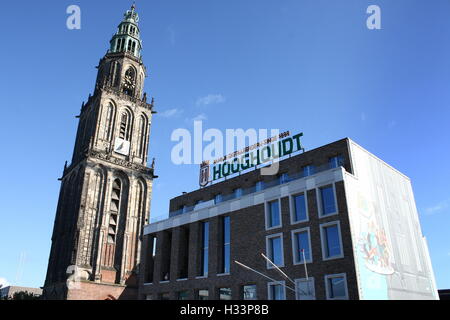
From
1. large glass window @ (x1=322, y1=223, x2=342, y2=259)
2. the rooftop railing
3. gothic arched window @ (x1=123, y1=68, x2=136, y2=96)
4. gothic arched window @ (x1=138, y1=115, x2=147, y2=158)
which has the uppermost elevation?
gothic arched window @ (x1=123, y1=68, x2=136, y2=96)

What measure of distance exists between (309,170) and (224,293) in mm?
17556

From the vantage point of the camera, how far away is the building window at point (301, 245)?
38.9 m

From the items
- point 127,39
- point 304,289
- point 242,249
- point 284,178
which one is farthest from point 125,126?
point 304,289

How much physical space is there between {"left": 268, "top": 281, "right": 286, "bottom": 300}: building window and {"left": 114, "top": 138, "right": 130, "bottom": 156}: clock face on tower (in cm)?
4666

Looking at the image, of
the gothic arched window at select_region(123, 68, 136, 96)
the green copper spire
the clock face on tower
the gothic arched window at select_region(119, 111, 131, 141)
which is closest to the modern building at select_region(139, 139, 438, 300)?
the clock face on tower

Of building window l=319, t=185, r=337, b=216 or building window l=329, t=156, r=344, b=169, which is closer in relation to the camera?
building window l=319, t=185, r=337, b=216

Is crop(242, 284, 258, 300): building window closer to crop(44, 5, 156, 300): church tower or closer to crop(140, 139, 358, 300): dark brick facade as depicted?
crop(140, 139, 358, 300): dark brick facade

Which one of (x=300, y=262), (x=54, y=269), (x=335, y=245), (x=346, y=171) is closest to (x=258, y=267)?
(x=300, y=262)

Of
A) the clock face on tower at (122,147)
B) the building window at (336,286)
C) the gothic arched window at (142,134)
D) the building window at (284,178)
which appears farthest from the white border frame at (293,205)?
the gothic arched window at (142,134)

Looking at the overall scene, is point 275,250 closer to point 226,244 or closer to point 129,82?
point 226,244

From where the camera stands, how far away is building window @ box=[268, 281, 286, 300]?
39125mm

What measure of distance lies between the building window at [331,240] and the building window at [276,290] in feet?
18.9

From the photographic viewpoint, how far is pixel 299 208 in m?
42.2

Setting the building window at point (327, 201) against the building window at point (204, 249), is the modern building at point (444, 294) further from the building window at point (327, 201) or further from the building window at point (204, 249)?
the building window at point (204, 249)
